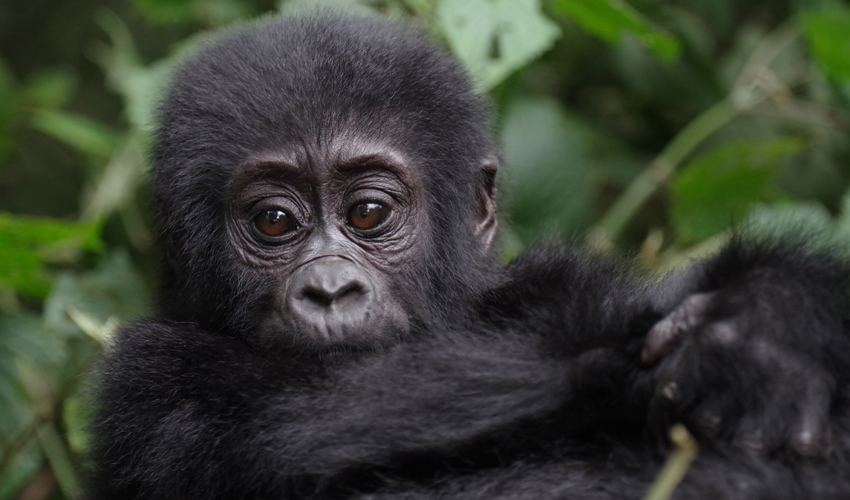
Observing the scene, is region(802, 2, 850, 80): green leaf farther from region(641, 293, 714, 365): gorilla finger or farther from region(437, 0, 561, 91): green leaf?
region(641, 293, 714, 365): gorilla finger

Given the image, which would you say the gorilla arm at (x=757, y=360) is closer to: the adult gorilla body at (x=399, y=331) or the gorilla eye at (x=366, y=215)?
the adult gorilla body at (x=399, y=331)

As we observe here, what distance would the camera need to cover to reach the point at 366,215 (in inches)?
83.2

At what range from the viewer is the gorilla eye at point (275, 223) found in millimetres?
2086

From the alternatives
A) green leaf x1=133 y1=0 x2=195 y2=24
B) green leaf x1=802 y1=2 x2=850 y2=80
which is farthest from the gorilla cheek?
green leaf x1=133 y1=0 x2=195 y2=24

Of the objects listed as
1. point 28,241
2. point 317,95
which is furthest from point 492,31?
point 28,241

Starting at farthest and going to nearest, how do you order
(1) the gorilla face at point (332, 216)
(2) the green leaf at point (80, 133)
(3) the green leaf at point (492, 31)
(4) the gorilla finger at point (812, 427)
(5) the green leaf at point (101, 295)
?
(2) the green leaf at point (80, 133) → (5) the green leaf at point (101, 295) → (3) the green leaf at point (492, 31) → (1) the gorilla face at point (332, 216) → (4) the gorilla finger at point (812, 427)

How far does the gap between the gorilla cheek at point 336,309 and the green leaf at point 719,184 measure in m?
1.67

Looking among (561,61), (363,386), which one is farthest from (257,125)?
(561,61)

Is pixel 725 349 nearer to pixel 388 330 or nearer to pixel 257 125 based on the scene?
pixel 388 330

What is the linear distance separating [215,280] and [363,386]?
0.81m

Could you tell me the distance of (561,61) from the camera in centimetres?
431

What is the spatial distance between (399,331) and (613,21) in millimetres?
1533

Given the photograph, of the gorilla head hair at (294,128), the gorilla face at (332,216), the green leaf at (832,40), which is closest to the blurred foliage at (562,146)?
the green leaf at (832,40)

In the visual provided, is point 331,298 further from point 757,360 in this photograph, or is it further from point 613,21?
point 613,21
